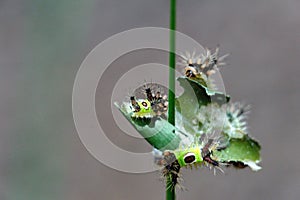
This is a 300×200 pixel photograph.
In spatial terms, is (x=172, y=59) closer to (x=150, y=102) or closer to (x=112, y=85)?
(x=150, y=102)

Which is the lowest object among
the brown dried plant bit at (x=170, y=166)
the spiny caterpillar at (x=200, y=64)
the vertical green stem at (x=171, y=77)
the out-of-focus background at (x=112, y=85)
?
the brown dried plant bit at (x=170, y=166)

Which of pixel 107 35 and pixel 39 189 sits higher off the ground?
pixel 107 35

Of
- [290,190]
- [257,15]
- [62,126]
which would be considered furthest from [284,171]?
[62,126]

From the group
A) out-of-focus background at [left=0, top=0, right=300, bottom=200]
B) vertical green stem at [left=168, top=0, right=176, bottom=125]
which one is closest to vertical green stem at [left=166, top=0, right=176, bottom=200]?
vertical green stem at [left=168, top=0, right=176, bottom=125]

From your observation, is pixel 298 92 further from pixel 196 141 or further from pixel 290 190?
pixel 196 141

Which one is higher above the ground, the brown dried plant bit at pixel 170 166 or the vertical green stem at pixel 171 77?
the vertical green stem at pixel 171 77

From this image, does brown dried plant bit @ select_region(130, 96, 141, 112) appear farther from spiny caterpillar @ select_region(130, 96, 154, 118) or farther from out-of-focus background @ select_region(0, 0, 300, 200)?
out-of-focus background @ select_region(0, 0, 300, 200)

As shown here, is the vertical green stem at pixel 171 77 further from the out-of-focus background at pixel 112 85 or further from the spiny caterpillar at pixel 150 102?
the out-of-focus background at pixel 112 85

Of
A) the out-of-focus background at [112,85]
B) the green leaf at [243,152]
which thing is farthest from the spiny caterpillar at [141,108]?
the out-of-focus background at [112,85]
